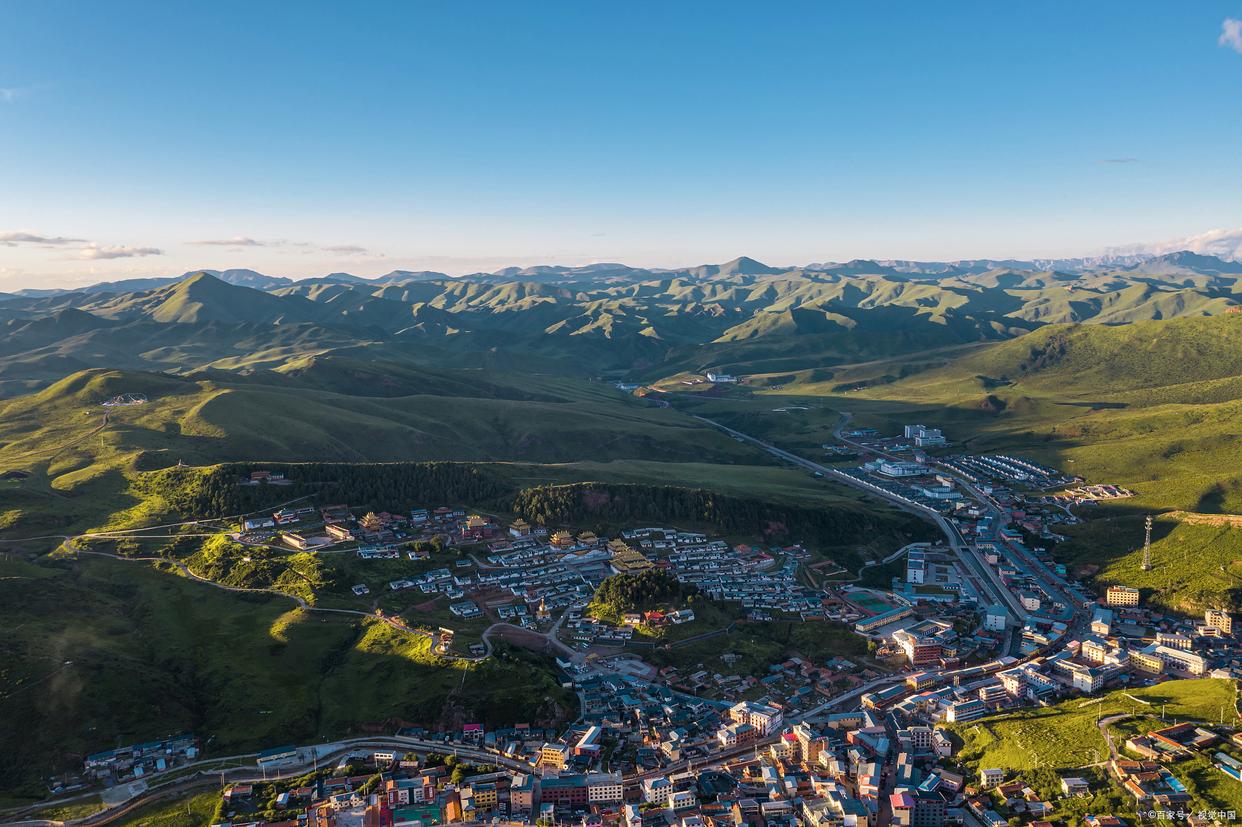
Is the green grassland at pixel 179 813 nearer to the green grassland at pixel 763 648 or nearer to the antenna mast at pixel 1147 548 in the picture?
the green grassland at pixel 763 648

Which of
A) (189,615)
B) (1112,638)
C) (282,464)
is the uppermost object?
(282,464)

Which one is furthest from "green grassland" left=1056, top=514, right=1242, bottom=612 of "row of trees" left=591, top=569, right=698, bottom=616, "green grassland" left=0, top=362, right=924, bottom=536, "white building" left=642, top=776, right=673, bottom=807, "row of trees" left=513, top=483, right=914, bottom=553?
"white building" left=642, top=776, right=673, bottom=807

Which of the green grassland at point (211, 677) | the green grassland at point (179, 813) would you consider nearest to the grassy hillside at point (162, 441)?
the green grassland at point (211, 677)

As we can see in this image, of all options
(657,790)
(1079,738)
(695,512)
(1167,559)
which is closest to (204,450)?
(695,512)

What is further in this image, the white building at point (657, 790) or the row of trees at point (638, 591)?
the row of trees at point (638, 591)

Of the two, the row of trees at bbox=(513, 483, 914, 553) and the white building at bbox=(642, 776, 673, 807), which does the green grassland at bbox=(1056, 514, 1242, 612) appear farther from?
the white building at bbox=(642, 776, 673, 807)

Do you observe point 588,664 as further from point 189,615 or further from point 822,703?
point 189,615

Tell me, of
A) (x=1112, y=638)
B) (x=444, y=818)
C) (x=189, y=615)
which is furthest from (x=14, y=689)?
(x=1112, y=638)
